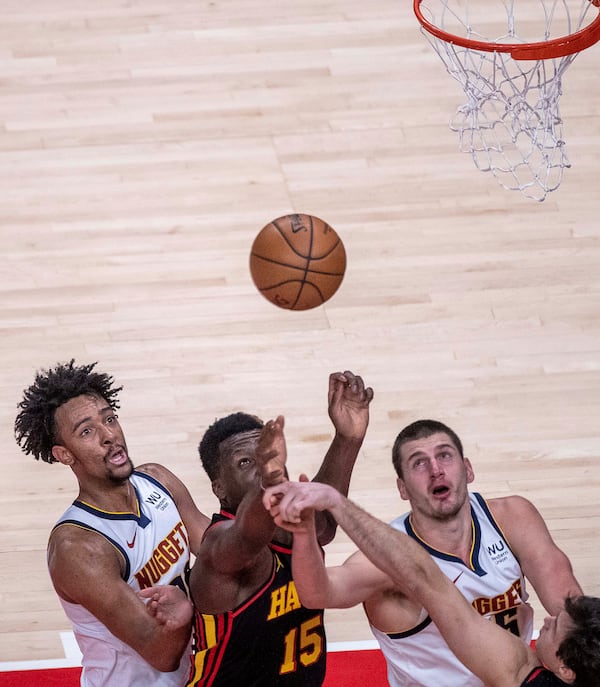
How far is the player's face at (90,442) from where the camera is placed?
12.2 feet

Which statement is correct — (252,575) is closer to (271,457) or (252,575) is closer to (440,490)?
(271,457)

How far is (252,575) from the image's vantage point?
11.2ft

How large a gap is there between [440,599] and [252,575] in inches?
23.1

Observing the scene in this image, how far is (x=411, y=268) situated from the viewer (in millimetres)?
6523

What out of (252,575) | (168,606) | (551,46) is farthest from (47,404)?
(551,46)

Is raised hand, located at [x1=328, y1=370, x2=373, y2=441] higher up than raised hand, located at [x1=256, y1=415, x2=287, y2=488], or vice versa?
raised hand, located at [x1=328, y1=370, x2=373, y2=441]

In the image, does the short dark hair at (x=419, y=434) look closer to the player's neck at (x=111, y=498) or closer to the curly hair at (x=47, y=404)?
the player's neck at (x=111, y=498)

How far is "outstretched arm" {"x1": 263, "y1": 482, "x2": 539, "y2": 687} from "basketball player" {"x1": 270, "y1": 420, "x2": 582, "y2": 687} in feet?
0.97

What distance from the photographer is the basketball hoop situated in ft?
19.0

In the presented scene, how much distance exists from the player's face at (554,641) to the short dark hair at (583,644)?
0.06ft

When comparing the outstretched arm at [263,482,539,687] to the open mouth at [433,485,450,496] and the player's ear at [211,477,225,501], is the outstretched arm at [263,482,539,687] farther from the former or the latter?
the player's ear at [211,477,225,501]

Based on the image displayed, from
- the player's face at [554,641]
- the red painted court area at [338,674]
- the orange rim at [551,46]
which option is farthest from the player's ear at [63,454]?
the orange rim at [551,46]

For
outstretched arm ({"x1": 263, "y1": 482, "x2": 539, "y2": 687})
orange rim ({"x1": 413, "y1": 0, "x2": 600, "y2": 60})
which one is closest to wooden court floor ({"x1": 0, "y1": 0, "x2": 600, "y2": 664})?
outstretched arm ({"x1": 263, "y1": 482, "x2": 539, "y2": 687})

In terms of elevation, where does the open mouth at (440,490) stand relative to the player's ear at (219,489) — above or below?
below
